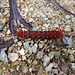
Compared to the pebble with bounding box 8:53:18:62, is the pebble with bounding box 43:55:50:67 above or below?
below

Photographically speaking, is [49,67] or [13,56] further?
[13,56]

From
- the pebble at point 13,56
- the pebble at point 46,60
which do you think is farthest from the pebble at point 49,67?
the pebble at point 13,56

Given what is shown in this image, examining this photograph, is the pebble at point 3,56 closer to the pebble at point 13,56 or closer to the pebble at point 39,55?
the pebble at point 13,56

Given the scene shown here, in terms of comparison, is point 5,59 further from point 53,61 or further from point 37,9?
point 37,9

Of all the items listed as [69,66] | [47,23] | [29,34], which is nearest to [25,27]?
[29,34]

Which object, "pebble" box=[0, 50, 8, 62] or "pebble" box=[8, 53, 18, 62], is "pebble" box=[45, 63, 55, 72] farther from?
"pebble" box=[0, 50, 8, 62]

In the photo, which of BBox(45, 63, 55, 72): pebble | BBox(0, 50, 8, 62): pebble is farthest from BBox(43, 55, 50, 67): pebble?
BBox(0, 50, 8, 62): pebble

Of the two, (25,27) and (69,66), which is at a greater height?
(25,27)

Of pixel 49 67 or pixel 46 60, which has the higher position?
pixel 46 60

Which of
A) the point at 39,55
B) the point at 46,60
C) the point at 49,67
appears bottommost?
the point at 49,67

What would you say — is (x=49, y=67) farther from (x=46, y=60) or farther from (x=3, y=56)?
(x=3, y=56)

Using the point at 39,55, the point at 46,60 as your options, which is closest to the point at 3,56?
the point at 39,55
